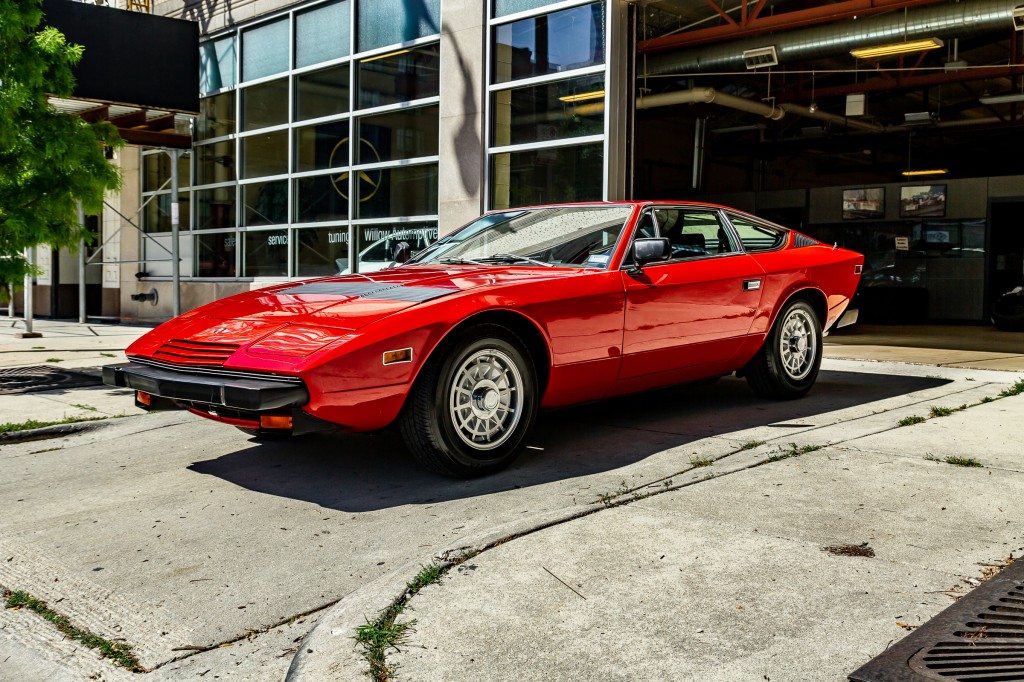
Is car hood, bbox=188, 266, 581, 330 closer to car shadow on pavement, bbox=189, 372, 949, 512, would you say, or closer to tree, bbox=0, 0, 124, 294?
car shadow on pavement, bbox=189, 372, 949, 512

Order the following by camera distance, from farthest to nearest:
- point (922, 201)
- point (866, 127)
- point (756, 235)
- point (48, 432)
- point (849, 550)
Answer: point (866, 127) < point (922, 201) < point (756, 235) < point (48, 432) < point (849, 550)

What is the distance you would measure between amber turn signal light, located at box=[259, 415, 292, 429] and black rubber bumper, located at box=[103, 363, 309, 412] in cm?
7

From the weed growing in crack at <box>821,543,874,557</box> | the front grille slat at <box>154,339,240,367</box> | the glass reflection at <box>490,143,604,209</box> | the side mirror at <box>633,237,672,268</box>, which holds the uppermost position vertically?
the glass reflection at <box>490,143,604,209</box>

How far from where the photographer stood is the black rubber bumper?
3.96m

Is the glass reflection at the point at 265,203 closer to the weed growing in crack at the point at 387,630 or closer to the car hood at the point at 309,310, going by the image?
the car hood at the point at 309,310

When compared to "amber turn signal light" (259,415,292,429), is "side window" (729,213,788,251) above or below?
above

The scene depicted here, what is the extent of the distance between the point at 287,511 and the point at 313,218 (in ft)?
39.6

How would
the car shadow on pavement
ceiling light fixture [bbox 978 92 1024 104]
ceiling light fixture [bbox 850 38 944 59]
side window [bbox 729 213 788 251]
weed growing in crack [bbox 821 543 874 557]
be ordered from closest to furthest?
weed growing in crack [bbox 821 543 874 557], the car shadow on pavement, side window [bbox 729 213 788 251], ceiling light fixture [bbox 850 38 944 59], ceiling light fixture [bbox 978 92 1024 104]

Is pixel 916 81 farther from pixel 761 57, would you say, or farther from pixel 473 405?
pixel 473 405

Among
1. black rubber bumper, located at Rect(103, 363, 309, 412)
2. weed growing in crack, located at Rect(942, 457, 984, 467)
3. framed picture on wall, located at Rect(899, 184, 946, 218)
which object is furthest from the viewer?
framed picture on wall, located at Rect(899, 184, 946, 218)

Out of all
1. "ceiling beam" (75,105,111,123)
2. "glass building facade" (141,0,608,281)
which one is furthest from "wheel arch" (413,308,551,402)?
"ceiling beam" (75,105,111,123)

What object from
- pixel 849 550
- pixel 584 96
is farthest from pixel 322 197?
pixel 849 550

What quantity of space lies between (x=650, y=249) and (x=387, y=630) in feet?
9.94

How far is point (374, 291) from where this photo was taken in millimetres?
4738
